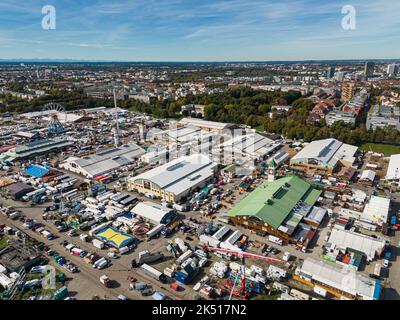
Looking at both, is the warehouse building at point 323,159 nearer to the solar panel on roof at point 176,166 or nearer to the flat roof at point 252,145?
the flat roof at point 252,145

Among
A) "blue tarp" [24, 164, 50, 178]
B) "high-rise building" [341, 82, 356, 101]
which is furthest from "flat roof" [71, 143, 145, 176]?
"high-rise building" [341, 82, 356, 101]

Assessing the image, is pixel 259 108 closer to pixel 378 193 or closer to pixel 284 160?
pixel 284 160

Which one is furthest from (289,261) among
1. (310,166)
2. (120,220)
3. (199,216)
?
(310,166)

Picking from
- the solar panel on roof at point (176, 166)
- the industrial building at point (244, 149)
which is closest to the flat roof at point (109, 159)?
the solar panel on roof at point (176, 166)

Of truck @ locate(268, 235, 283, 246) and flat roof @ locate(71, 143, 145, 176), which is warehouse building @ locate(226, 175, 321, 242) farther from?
flat roof @ locate(71, 143, 145, 176)

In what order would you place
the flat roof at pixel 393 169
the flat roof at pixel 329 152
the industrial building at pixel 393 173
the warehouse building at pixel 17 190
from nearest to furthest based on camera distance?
the warehouse building at pixel 17 190 < the industrial building at pixel 393 173 < the flat roof at pixel 393 169 < the flat roof at pixel 329 152
